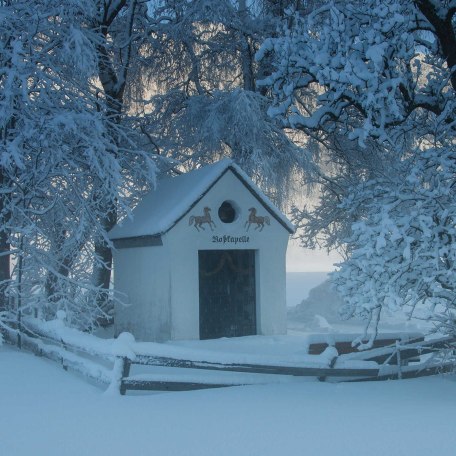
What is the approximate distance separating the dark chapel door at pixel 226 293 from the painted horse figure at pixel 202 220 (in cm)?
63

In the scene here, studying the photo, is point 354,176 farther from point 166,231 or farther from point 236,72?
point 166,231

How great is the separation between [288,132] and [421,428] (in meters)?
15.6

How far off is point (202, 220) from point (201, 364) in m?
6.46

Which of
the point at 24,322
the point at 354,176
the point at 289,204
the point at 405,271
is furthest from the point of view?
the point at 289,204

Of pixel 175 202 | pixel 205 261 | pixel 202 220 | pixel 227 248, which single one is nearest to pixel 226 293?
pixel 205 261

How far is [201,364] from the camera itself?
8500 mm

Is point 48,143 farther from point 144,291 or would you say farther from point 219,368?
point 219,368

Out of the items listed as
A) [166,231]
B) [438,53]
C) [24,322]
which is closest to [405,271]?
[438,53]

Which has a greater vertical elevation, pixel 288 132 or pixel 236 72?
pixel 236 72

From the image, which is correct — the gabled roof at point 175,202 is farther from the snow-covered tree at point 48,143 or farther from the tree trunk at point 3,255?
the tree trunk at point 3,255

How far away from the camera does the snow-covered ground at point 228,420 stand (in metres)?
5.96

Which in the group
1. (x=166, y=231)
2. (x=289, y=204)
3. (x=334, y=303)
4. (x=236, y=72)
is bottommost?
(x=334, y=303)

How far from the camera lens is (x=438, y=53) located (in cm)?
1197

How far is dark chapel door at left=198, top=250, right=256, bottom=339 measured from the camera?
14875mm
